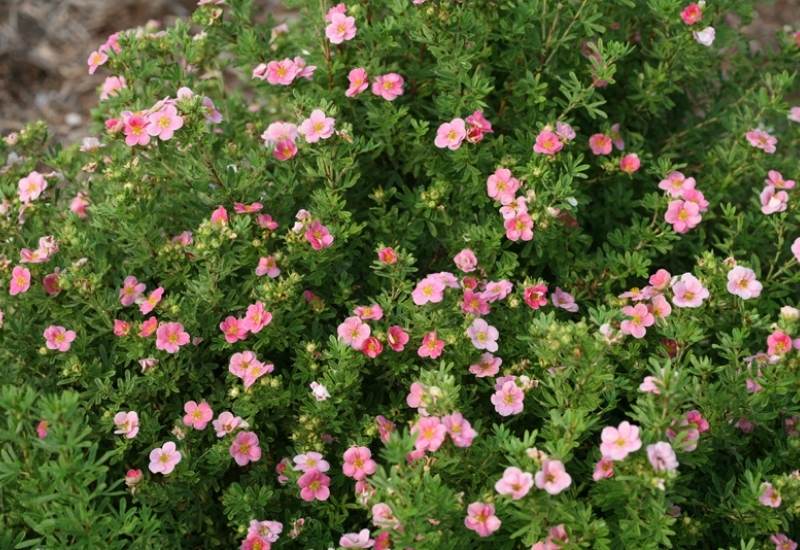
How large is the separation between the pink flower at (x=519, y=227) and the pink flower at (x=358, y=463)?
944 mm

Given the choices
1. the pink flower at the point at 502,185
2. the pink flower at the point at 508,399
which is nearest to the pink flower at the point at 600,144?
the pink flower at the point at 502,185

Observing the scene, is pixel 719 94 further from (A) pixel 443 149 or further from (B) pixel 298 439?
(B) pixel 298 439

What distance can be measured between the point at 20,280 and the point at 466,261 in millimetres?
1601

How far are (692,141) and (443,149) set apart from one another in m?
1.22

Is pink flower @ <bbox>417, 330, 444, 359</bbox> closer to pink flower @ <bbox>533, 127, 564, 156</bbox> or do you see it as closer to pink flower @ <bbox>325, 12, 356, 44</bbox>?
pink flower @ <bbox>533, 127, 564, 156</bbox>

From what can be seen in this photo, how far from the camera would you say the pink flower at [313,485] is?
340cm

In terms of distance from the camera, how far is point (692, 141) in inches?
175

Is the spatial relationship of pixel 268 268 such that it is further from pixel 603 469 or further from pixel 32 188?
pixel 603 469

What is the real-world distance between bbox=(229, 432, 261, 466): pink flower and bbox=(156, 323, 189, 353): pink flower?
14.7 inches

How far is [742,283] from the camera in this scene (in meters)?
3.49

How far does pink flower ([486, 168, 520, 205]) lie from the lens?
12.1ft

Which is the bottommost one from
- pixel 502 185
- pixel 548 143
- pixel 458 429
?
pixel 458 429

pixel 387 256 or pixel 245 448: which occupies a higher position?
pixel 387 256

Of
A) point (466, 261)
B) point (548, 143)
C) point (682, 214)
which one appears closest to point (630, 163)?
point (682, 214)
